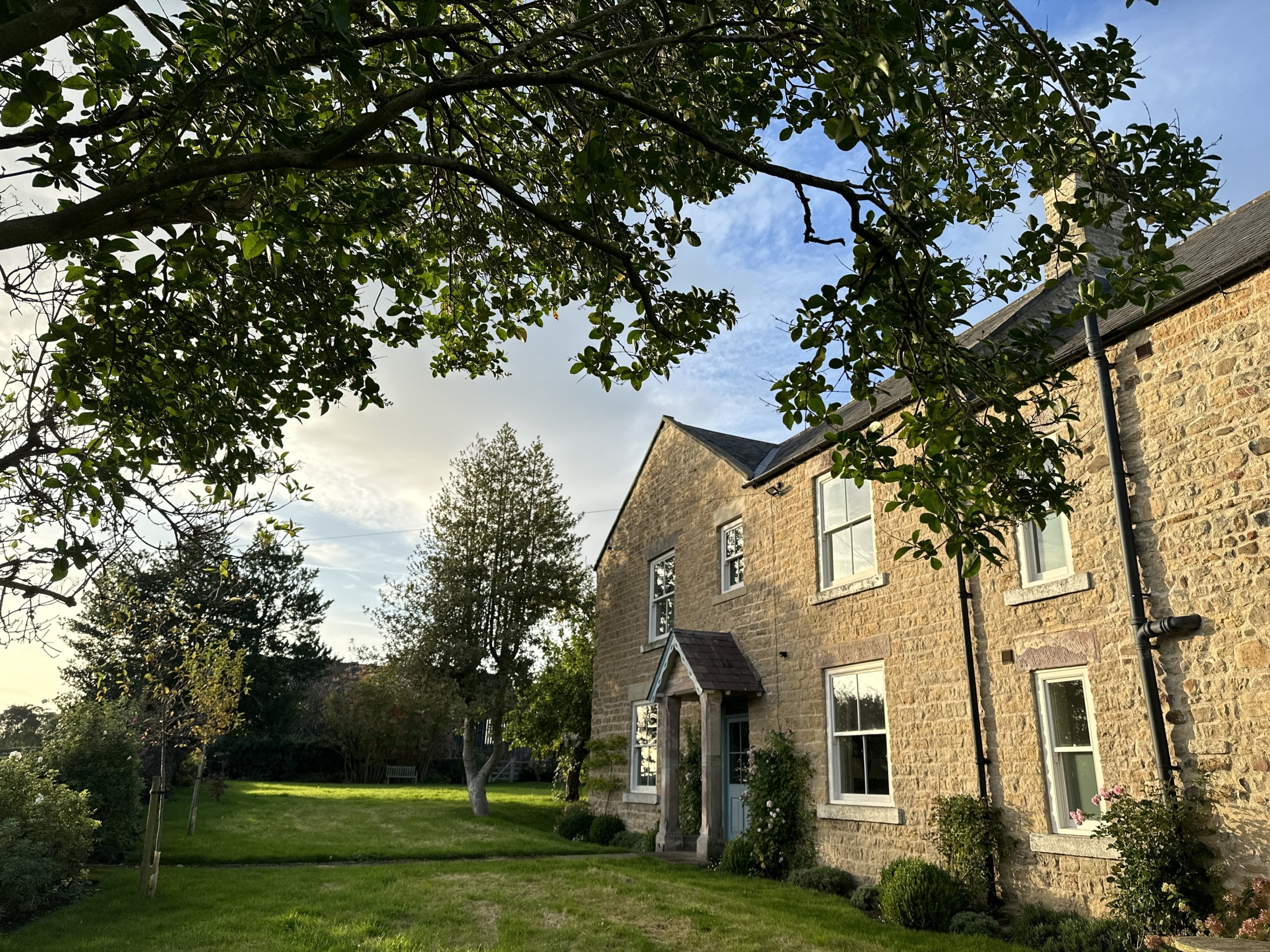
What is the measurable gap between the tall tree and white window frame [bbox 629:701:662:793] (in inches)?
195

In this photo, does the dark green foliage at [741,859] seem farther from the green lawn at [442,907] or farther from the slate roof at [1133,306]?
the slate roof at [1133,306]

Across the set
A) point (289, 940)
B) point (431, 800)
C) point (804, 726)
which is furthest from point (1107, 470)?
point (431, 800)

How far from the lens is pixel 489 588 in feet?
75.4

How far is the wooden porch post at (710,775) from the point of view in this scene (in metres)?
13.7

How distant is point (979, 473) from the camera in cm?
552

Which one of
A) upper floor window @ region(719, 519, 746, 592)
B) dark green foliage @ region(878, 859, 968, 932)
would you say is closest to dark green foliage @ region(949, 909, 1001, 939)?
dark green foliage @ region(878, 859, 968, 932)

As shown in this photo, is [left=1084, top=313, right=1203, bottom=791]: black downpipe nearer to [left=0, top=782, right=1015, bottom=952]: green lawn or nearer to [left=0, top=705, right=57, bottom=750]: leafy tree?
[left=0, top=782, right=1015, bottom=952]: green lawn

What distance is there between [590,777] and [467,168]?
55.2 feet

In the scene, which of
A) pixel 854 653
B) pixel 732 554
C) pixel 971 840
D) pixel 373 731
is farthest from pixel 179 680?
pixel 373 731

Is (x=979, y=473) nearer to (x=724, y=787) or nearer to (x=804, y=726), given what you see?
(x=804, y=726)

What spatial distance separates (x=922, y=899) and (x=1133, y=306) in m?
7.54

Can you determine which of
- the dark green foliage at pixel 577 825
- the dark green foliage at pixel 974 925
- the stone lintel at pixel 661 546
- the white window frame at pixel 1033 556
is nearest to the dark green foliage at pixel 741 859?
the dark green foliage at pixel 974 925

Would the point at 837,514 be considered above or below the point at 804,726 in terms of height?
above

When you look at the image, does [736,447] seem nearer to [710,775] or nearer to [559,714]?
[710,775]
